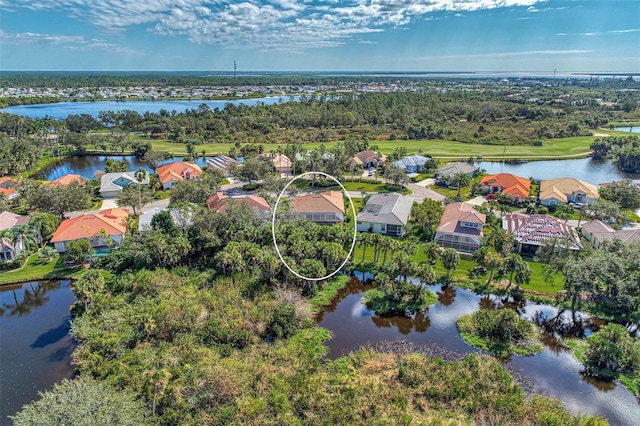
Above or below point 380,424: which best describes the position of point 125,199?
above

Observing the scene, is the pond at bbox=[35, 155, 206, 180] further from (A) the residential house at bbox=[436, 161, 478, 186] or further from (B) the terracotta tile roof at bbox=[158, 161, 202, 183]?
(A) the residential house at bbox=[436, 161, 478, 186]

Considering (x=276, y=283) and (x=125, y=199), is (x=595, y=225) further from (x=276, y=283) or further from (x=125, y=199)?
(x=125, y=199)

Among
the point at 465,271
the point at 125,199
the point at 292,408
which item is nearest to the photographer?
the point at 292,408

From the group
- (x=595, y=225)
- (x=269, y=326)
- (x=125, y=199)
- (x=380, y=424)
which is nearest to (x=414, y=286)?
(x=269, y=326)

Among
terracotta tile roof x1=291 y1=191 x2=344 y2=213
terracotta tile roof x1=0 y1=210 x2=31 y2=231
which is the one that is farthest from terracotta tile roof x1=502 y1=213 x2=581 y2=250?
terracotta tile roof x1=0 y1=210 x2=31 y2=231

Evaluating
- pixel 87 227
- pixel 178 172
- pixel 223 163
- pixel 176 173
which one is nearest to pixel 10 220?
pixel 87 227

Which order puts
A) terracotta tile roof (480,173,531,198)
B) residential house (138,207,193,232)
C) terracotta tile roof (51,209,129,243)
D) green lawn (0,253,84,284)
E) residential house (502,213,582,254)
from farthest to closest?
terracotta tile roof (480,173,531,198), terracotta tile roof (51,209,129,243), residential house (502,213,582,254), residential house (138,207,193,232), green lawn (0,253,84,284)

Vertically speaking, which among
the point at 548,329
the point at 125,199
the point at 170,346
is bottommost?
the point at 548,329
